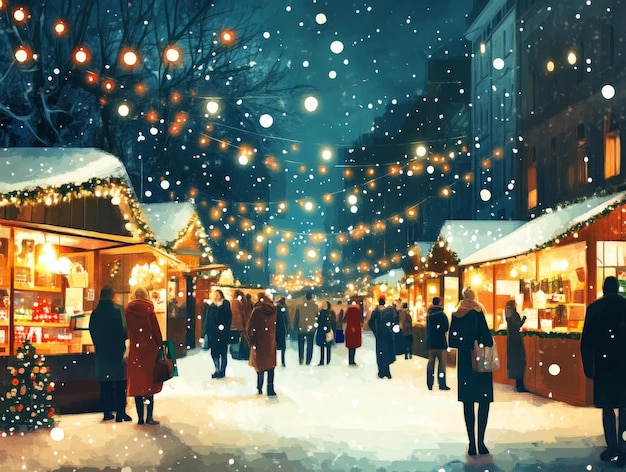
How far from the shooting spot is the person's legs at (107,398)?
44.0ft

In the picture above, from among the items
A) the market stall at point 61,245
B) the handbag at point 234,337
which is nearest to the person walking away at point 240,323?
the handbag at point 234,337

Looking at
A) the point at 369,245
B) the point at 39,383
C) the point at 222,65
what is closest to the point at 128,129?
the point at 222,65

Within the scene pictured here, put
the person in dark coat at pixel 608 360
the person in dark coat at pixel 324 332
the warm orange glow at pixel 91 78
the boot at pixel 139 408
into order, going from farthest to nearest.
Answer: the warm orange glow at pixel 91 78 → the person in dark coat at pixel 324 332 → the boot at pixel 139 408 → the person in dark coat at pixel 608 360

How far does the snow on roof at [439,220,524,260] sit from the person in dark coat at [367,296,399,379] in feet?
16.7

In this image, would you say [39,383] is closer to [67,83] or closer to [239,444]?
[239,444]

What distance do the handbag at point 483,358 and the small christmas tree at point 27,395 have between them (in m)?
5.56

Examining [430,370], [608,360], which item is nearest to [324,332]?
[430,370]

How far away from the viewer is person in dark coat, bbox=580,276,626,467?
1005cm

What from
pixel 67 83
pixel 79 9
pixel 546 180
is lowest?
pixel 546 180

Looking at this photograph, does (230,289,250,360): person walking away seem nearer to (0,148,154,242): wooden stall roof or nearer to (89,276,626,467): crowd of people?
(89,276,626,467): crowd of people

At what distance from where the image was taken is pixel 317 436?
11.7 metres

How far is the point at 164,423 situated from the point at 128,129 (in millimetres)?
19163

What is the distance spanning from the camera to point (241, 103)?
33844 mm

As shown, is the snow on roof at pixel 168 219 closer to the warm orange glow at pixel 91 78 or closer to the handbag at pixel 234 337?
the handbag at pixel 234 337
